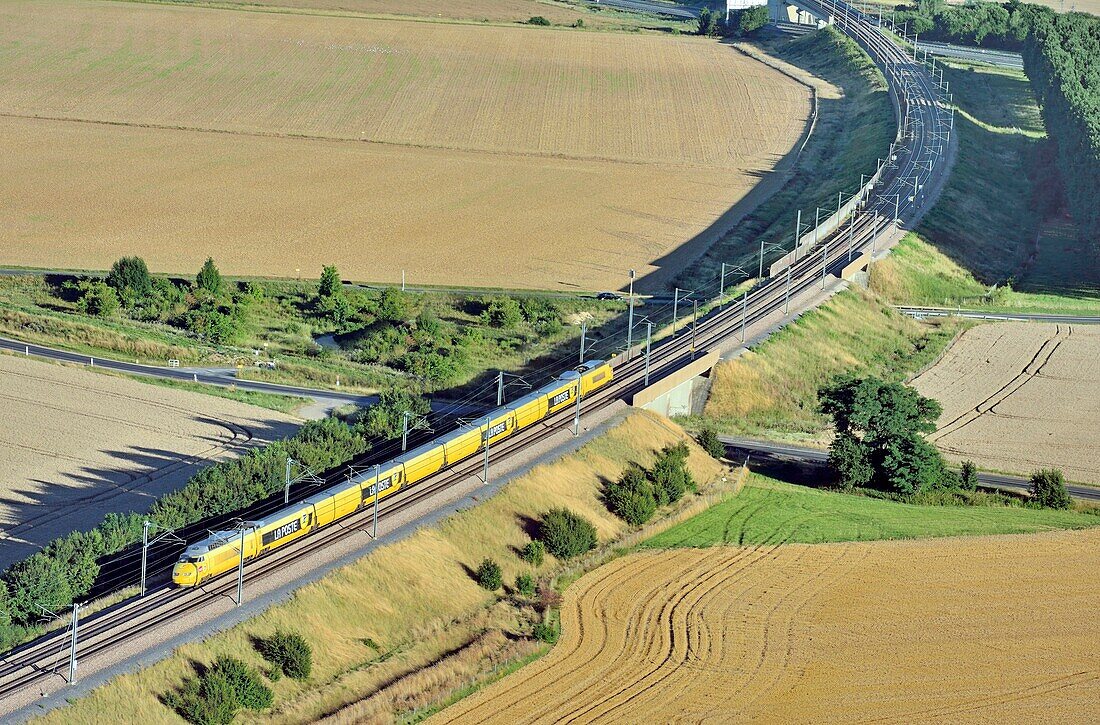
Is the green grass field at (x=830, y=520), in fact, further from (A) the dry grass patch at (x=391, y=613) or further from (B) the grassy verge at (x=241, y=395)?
(B) the grassy verge at (x=241, y=395)

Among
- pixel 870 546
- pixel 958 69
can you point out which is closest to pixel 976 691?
pixel 870 546

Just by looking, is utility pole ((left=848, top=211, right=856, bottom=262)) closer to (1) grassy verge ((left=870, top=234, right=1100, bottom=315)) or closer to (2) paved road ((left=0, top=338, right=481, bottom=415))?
(1) grassy verge ((left=870, top=234, right=1100, bottom=315))

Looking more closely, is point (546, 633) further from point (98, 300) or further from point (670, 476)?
point (98, 300)

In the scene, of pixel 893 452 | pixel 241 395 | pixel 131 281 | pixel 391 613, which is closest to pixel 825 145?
pixel 131 281

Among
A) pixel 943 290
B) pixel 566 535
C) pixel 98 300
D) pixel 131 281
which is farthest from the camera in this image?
pixel 943 290

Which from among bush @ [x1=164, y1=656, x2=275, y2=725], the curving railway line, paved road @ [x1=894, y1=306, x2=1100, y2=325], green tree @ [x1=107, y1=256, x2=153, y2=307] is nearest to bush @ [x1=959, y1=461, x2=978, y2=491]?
the curving railway line
